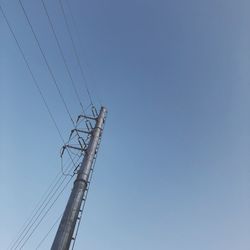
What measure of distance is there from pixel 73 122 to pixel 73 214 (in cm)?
529

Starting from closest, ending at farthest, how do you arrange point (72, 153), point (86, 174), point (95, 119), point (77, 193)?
point (77, 193) → point (86, 174) → point (72, 153) → point (95, 119)

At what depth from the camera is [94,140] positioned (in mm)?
15625

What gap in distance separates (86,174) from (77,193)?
1.17 meters

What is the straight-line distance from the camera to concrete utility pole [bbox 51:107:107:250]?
11.5m

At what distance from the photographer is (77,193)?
13.1 metres

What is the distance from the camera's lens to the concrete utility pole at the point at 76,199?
11516mm

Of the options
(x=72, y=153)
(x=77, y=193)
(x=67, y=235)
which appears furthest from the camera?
(x=72, y=153)

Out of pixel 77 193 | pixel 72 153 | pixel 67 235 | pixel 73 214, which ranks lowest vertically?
pixel 67 235

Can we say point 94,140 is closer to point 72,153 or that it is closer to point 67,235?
point 72,153

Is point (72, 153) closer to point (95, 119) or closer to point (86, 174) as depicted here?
point (86, 174)

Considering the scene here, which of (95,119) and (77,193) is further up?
(95,119)

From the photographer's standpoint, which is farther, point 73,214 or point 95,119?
point 95,119

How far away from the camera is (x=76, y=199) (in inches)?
505

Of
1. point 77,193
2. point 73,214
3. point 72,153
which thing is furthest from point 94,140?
point 73,214
